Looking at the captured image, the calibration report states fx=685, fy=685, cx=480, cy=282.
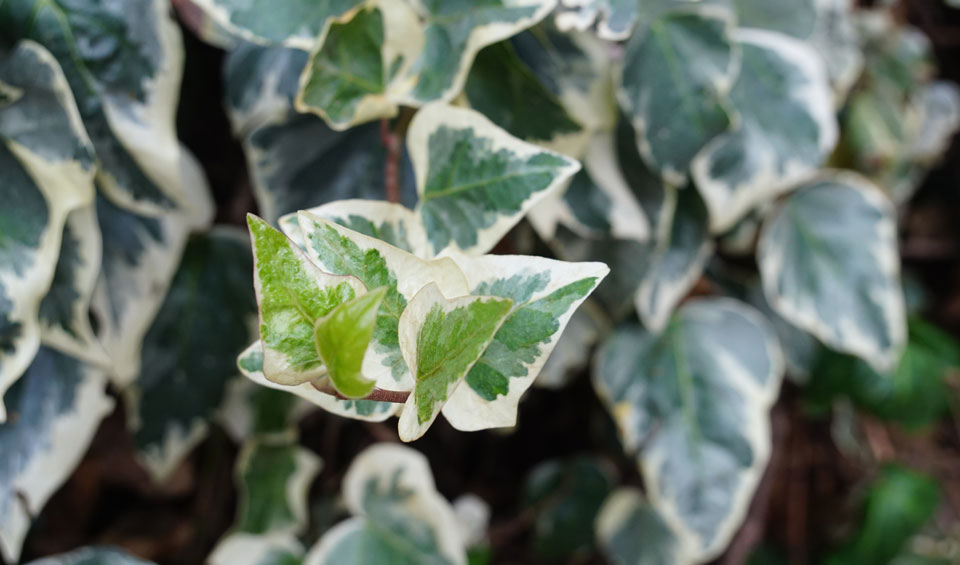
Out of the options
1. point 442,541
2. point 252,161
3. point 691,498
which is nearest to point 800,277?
point 691,498

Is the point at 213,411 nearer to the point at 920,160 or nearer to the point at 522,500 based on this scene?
the point at 522,500

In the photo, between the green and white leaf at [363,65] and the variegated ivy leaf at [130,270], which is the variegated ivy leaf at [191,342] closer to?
the variegated ivy leaf at [130,270]

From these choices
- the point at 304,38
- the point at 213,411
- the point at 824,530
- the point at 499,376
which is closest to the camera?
the point at 499,376

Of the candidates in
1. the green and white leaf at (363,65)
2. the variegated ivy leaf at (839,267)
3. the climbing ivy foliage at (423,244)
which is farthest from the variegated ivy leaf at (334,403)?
the variegated ivy leaf at (839,267)

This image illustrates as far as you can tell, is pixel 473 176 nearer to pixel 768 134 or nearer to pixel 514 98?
pixel 514 98

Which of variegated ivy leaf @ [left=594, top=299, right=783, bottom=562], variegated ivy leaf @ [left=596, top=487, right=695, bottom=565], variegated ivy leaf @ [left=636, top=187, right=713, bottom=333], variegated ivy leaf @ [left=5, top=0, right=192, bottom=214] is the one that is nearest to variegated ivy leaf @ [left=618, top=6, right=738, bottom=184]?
variegated ivy leaf @ [left=636, top=187, right=713, bottom=333]

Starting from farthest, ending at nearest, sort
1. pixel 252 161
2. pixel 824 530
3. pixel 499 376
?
pixel 824 530 < pixel 252 161 < pixel 499 376

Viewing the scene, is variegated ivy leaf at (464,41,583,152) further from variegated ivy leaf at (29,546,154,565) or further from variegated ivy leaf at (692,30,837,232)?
variegated ivy leaf at (29,546,154,565)

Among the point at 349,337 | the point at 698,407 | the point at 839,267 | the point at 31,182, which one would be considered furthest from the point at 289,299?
the point at 839,267
